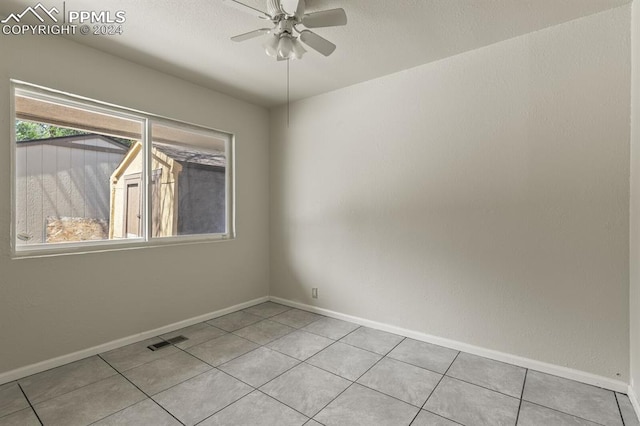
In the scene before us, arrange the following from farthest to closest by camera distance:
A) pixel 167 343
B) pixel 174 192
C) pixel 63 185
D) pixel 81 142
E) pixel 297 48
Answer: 1. pixel 174 192
2. pixel 167 343
3. pixel 81 142
4. pixel 63 185
5. pixel 297 48

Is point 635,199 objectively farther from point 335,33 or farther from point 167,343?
point 167,343

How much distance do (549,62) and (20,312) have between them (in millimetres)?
4459

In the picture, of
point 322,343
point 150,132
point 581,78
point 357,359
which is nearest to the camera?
point 581,78

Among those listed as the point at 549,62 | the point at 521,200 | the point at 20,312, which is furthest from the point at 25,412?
the point at 549,62

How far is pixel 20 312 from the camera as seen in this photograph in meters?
2.26

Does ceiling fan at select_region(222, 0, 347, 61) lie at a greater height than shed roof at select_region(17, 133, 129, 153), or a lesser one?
greater

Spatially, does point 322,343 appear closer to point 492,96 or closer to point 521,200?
point 521,200

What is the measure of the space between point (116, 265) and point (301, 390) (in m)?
2.01

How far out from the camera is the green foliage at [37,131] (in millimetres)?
2340

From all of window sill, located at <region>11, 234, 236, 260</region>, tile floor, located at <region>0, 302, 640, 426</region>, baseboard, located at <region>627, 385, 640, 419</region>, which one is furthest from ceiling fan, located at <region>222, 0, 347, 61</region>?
baseboard, located at <region>627, 385, 640, 419</region>

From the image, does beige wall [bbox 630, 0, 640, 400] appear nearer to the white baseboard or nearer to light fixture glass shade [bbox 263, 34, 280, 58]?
the white baseboard

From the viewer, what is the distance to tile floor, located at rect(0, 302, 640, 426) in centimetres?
184

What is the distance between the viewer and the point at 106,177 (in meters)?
2.80

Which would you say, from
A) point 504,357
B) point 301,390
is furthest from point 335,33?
point 504,357
